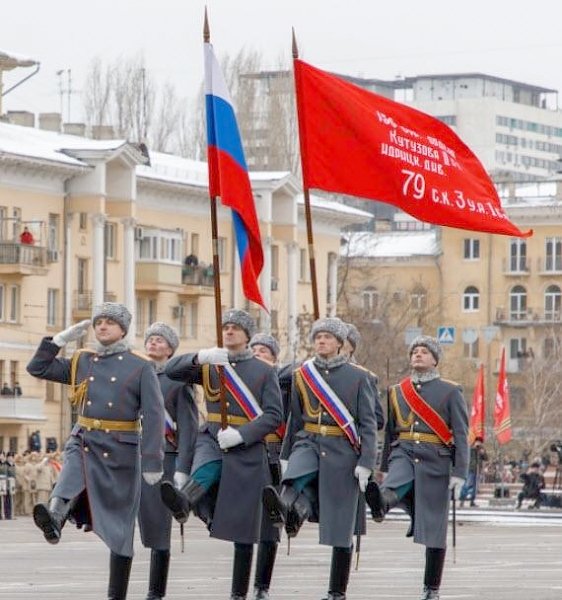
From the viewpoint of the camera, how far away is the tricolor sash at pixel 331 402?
17.8 meters

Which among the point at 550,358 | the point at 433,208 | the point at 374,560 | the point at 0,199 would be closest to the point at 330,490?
the point at 433,208

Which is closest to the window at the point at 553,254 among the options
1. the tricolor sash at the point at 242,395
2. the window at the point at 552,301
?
the window at the point at 552,301

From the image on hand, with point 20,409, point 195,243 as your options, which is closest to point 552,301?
point 195,243

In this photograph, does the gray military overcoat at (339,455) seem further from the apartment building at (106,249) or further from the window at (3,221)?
the window at (3,221)

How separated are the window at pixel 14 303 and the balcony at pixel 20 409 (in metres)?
2.35

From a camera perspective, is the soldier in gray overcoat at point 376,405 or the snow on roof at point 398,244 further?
the snow on roof at point 398,244

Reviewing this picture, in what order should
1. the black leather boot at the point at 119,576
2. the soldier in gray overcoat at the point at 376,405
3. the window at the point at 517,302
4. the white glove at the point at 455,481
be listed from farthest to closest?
the window at the point at 517,302, the white glove at the point at 455,481, the soldier in gray overcoat at the point at 376,405, the black leather boot at the point at 119,576

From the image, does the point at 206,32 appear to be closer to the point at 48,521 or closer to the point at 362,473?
the point at 362,473

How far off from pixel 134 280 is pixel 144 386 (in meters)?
59.8

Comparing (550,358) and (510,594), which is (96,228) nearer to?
(550,358)

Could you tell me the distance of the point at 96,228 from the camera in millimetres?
72875

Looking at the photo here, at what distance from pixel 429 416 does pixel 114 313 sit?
3225 mm

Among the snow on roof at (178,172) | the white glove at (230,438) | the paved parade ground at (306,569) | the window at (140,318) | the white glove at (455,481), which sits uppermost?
the snow on roof at (178,172)

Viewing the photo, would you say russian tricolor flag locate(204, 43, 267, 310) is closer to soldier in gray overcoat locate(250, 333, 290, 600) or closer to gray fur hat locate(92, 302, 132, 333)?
soldier in gray overcoat locate(250, 333, 290, 600)
